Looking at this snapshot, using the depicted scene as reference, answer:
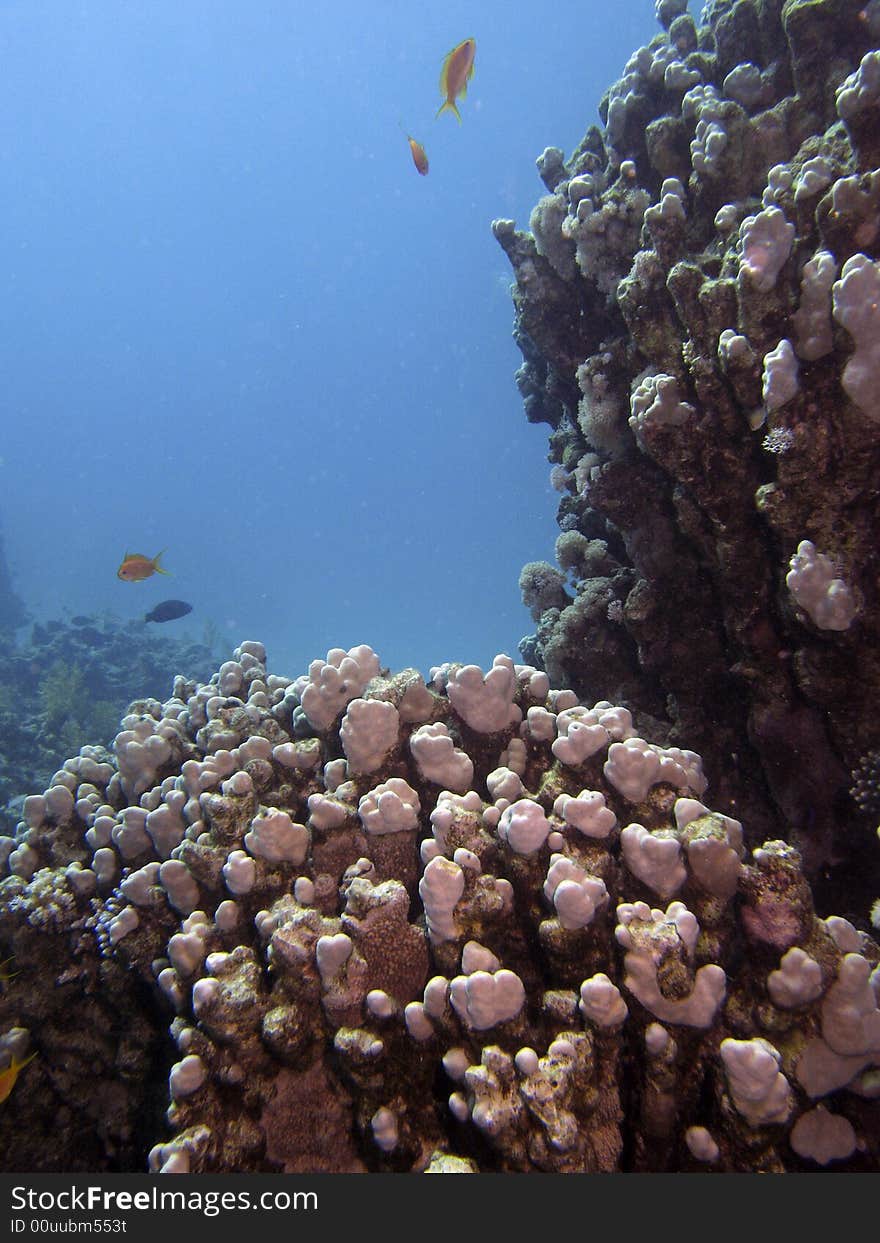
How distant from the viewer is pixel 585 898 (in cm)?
222

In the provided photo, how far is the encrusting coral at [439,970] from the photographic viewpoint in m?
2.11

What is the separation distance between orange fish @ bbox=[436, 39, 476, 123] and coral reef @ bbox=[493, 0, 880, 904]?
45.1 inches

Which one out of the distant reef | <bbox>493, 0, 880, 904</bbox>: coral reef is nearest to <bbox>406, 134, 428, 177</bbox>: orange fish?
<bbox>493, 0, 880, 904</bbox>: coral reef

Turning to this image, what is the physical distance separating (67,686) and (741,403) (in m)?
19.9

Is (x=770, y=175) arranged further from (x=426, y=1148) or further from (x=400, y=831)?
(x=426, y=1148)

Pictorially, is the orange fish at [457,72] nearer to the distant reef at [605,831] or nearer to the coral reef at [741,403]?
the coral reef at [741,403]

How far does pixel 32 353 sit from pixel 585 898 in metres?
172

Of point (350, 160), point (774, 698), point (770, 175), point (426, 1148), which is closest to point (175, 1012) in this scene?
point (426, 1148)

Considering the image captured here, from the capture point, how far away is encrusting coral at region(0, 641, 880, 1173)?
6.93ft

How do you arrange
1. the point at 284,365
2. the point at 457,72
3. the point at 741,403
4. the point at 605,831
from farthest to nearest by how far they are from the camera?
the point at 284,365, the point at 457,72, the point at 741,403, the point at 605,831

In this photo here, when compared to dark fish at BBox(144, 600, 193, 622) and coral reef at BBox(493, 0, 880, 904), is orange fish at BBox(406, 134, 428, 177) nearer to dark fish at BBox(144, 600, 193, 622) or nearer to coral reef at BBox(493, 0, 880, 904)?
coral reef at BBox(493, 0, 880, 904)

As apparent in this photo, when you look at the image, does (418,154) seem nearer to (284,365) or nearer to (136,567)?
(136,567)

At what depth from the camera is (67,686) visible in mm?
18203

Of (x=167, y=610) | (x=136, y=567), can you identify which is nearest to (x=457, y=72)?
(x=136, y=567)
